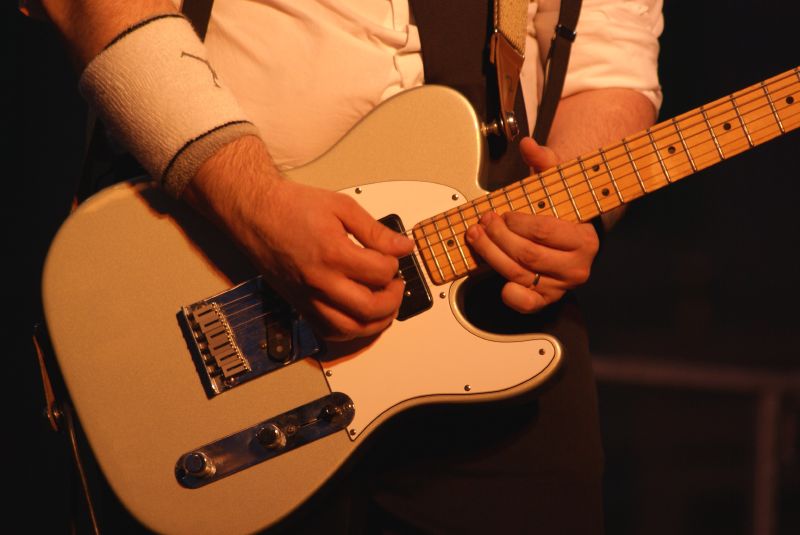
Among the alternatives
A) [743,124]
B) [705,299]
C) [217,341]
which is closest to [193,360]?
[217,341]

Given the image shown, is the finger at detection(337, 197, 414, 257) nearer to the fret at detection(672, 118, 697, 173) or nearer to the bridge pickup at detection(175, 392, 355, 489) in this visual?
the bridge pickup at detection(175, 392, 355, 489)

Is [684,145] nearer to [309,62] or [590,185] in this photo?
[590,185]

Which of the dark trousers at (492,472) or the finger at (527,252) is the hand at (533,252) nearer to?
the finger at (527,252)

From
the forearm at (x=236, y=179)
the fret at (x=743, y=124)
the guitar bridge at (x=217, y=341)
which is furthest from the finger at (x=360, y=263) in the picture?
the fret at (x=743, y=124)

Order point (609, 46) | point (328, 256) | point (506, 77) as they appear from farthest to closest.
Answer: point (609, 46)
point (506, 77)
point (328, 256)

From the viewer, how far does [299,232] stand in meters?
0.82

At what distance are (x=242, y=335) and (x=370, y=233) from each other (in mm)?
237

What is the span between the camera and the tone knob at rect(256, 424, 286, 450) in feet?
2.99

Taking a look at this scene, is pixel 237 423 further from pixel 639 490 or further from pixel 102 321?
pixel 639 490

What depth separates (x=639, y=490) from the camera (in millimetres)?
2707

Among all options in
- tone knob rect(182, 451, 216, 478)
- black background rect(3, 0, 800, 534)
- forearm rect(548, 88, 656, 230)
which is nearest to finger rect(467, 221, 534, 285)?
forearm rect(548, 88, 656, 230)

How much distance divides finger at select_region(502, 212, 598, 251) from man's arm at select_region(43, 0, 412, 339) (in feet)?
0.46

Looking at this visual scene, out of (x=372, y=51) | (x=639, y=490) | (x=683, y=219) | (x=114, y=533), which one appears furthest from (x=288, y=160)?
(x=683, y=219)

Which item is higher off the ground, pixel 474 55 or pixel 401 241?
pixel 474 55
